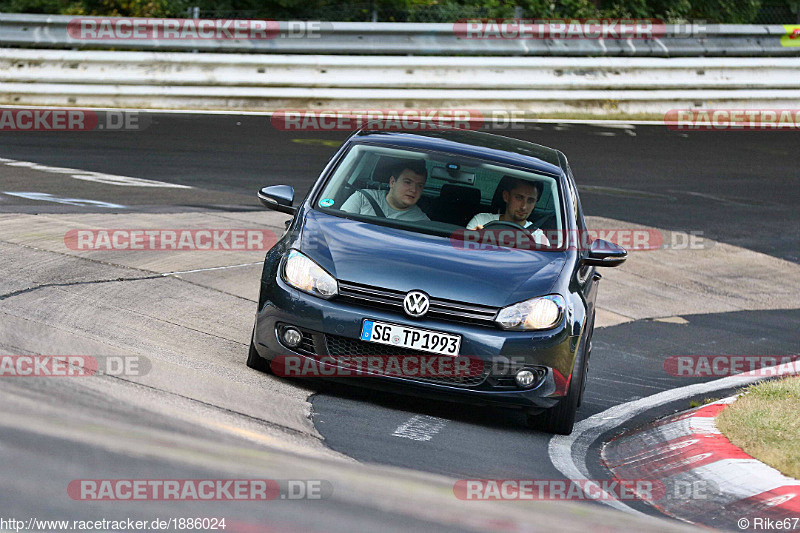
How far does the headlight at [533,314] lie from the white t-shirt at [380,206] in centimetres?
110

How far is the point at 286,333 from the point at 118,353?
36.1 inches

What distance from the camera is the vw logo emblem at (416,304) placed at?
638 centimetres

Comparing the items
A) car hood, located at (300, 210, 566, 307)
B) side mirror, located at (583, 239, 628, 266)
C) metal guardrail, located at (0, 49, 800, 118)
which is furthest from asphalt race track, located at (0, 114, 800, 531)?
side mirror, located at (583, 239, 628, 266)

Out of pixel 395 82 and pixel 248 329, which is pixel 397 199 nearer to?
pixel 248 329

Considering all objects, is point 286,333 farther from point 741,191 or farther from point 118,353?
point 741,191

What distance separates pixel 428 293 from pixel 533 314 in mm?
612

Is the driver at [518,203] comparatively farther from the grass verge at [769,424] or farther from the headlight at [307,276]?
the grass verge at [769,424]

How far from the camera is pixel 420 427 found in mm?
6371

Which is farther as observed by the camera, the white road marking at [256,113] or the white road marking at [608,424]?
the white road marking at [256,113]

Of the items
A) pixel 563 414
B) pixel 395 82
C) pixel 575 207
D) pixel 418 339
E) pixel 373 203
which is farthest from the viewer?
pixel 395 82

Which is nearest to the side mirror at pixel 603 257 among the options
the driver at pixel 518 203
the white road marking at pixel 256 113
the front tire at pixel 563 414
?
the driver at pixel 518 203

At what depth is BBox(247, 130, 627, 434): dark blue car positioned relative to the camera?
6.41 meters

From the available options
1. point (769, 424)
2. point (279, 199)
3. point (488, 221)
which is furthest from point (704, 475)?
point (279, 199)

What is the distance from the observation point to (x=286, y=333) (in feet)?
21.8
